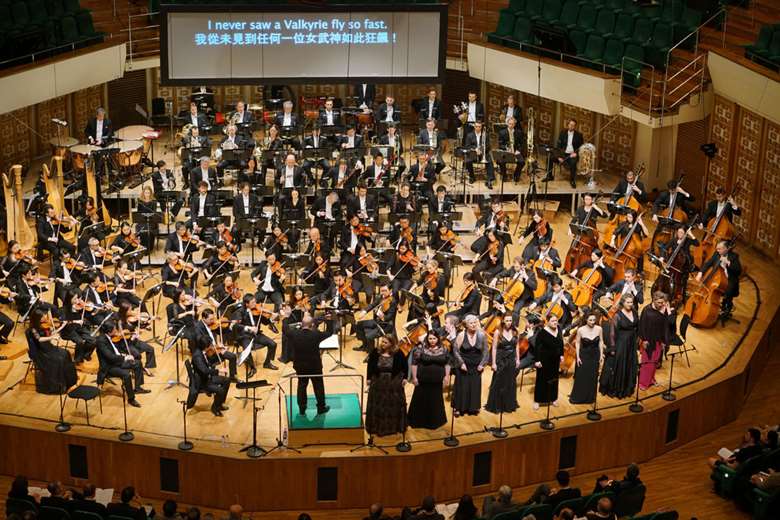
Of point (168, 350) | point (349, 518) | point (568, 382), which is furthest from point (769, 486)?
point (168, 350)

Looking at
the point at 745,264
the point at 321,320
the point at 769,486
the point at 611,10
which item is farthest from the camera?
the point at 611,10

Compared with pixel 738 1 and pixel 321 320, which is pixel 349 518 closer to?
pixel 321 320

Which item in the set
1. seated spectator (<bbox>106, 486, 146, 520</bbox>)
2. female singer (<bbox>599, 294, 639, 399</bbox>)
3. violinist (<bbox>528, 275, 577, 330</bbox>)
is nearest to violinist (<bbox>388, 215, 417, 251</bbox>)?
violinist (<bbox>528, 275, 577, 330</bbox>)

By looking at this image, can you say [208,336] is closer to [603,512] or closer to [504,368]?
[504,368]

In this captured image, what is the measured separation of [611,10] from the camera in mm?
19703

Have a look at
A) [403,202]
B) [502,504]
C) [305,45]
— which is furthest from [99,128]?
[502,504]

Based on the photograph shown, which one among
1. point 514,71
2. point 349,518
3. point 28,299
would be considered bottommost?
point 349,518

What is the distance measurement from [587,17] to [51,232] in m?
8.77

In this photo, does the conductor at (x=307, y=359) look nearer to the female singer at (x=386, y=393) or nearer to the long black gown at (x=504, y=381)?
the female singer at (x=386, y=393)

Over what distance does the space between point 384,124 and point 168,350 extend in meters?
5.98

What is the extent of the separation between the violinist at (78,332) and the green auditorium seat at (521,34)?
863 centimetres

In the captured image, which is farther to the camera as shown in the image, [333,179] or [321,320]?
[333,179]

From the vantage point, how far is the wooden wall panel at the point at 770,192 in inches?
706

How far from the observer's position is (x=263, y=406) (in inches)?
555
